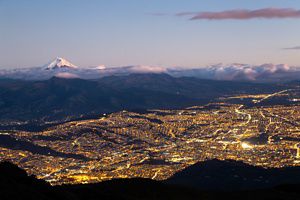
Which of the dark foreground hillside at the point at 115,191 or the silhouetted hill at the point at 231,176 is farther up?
the dark foreground hillside at the point at 115,191

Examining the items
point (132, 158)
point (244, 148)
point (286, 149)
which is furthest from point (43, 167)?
point (286, 149)

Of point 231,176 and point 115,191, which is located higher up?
point 115,191

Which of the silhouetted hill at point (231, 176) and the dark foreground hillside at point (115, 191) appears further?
the silhouetted hill at point (231, 176)

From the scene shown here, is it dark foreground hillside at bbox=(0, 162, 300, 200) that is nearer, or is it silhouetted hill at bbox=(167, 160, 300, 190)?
dark foreground hillside at bbox=(0, 162, 300, 200)

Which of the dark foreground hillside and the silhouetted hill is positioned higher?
the dark foreground hillside
